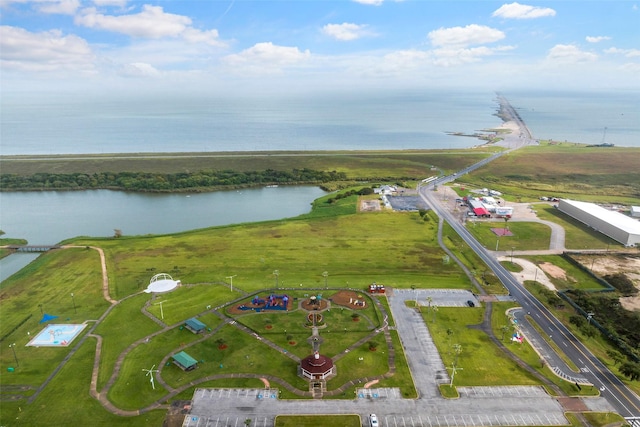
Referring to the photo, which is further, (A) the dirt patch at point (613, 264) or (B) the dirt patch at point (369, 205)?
(B) the dirt patch at point (369, 205)

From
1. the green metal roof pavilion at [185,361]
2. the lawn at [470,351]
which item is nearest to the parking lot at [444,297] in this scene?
the lawn at [470,351]

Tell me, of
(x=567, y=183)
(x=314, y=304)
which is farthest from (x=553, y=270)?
(x=567, y=183)

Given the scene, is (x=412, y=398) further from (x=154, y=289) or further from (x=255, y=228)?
(x=255, y=228)

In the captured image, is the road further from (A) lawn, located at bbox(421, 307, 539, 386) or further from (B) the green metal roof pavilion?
(B) the green metal roof pavilion

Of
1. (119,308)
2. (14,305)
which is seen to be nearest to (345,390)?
(119,308)

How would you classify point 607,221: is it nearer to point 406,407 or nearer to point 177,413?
point 406,407

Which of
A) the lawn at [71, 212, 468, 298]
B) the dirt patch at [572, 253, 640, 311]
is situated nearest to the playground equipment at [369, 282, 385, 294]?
the lawn at [71, 212, 468, 298]

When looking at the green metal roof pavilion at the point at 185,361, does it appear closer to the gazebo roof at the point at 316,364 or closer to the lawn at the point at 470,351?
the gazebo roof at the point at 316,364
